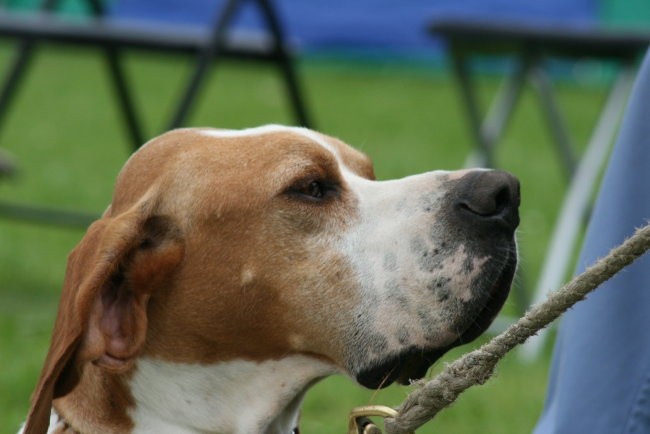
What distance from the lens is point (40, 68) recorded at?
56.3 feet

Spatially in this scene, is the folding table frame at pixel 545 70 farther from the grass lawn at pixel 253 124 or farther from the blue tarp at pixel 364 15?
the blue tarp at pixel 364 15

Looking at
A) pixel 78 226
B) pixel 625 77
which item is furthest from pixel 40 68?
pixel 625 77

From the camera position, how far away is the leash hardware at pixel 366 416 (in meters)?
2.70

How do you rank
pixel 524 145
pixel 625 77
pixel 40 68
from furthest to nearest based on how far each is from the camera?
pixel 40 68 → pixel 524 145 → pixel 625 77

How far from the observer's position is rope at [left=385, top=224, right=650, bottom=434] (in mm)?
2404

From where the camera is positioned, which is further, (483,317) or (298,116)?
(298,116)

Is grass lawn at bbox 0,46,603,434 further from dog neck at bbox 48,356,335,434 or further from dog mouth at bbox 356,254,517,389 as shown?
dog neck at bbox 48,356,335,434

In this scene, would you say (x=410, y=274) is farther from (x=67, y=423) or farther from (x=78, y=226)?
(x=78, y=226)

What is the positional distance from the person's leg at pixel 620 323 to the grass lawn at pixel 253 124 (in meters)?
0.38

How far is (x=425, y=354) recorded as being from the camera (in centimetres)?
280

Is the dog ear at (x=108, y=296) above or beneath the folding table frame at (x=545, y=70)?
above

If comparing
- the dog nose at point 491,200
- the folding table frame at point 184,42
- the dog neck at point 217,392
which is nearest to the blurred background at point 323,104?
the folding table frame at point 184,42

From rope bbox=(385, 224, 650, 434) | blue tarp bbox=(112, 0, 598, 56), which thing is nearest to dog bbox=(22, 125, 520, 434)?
rope bbox=(385, 224, 650, 434)

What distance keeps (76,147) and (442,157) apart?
11.0ft
